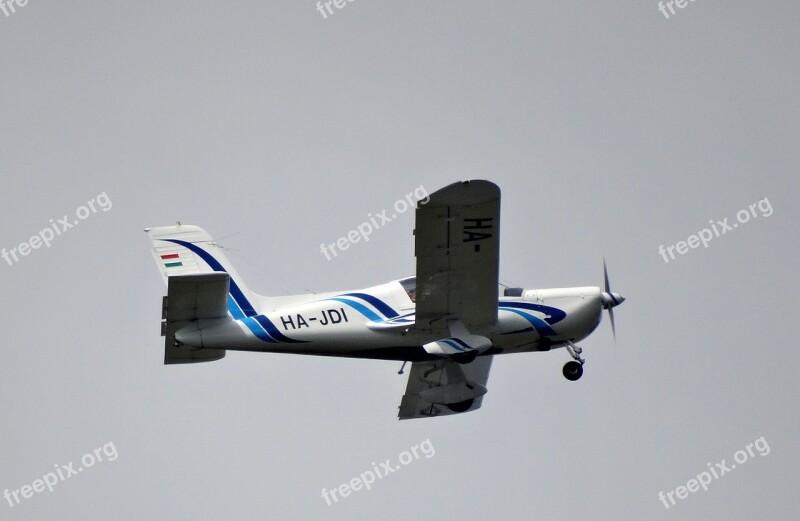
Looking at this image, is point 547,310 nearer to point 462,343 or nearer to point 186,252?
point 462,343

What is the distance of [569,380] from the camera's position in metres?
20.6

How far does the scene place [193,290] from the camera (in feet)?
62.2

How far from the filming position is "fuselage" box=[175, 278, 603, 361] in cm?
1936

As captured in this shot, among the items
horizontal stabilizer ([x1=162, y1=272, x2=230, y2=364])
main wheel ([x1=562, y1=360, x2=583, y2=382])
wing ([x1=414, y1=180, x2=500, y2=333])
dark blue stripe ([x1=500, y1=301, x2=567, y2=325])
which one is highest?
horizontal stabilizer ([x1=162, y1=272, x2=230, y2=364])

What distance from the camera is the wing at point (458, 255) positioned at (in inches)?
701

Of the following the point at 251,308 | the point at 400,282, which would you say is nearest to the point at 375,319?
the point at 400,282

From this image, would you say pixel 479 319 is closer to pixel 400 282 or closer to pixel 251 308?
pixel 400 282

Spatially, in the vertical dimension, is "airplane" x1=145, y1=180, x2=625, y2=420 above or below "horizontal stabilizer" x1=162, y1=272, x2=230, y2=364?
below

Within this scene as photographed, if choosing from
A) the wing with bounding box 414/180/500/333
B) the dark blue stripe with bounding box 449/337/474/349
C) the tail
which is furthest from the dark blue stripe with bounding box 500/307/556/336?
the tail

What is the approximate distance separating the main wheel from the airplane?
2 centimetres

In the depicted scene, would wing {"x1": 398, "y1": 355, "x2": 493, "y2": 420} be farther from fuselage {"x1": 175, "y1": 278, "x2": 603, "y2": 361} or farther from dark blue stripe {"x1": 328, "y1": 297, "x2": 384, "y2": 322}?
dark blue stripe {"x1": 328, "y1": 297, "x2": 384, "y2": 322}

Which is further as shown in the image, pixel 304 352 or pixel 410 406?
pixel 410 406

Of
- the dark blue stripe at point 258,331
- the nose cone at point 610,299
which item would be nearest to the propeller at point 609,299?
the nose cone at point 610,299

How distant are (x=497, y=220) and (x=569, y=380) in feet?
12.3
